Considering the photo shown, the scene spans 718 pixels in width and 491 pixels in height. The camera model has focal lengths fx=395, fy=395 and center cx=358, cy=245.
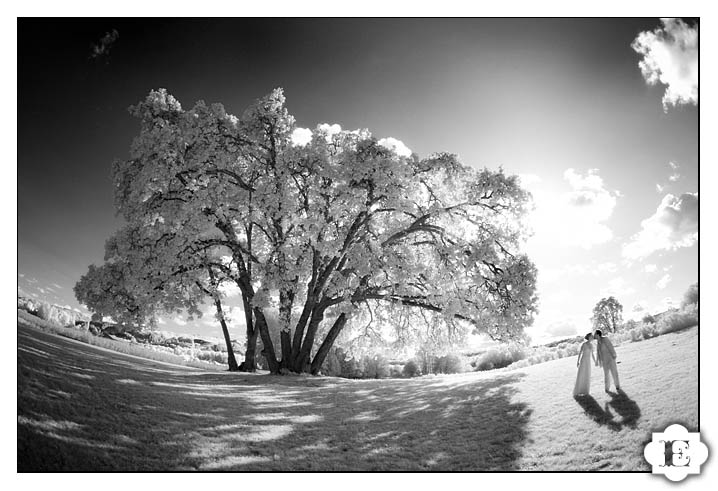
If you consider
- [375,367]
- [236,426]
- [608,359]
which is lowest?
[375,367]

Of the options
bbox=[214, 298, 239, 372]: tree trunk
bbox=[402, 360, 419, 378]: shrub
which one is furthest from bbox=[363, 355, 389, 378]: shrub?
bbox=[214, 298, 239, 372]: tree trunk

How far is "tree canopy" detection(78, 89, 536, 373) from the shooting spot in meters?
12.3

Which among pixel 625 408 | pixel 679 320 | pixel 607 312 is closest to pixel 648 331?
pixel 679 320

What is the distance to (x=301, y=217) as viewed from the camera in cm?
1357

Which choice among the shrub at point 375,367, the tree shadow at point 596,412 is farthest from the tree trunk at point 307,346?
the shrub at point 375,367

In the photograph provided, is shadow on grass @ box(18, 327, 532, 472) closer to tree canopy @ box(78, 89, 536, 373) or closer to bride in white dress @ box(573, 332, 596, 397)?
bride in white dress @ box(573, 332, 596, 397)

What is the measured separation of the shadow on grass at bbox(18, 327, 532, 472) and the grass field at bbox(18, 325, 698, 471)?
0.07 ft

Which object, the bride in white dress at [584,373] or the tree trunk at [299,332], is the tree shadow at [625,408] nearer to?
the bride in white dress at [584,373]

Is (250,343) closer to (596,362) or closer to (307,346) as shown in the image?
(307,346)

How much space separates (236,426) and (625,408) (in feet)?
22.2

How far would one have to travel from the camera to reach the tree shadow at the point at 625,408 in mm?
6316

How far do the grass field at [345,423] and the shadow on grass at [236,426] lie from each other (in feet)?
0.07
